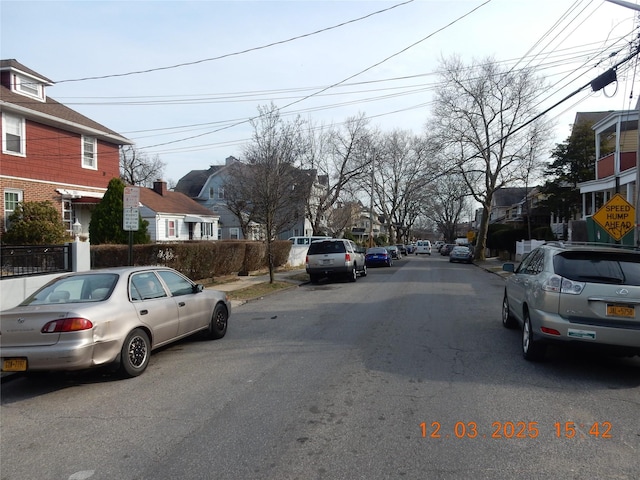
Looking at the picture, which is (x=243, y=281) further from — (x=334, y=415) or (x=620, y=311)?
(x=620, y=311)

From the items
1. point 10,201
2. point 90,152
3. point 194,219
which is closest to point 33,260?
point 10,201

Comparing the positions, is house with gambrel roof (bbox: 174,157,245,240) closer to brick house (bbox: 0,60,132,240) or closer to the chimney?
the chimney

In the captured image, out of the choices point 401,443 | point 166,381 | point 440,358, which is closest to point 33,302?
point 166,381

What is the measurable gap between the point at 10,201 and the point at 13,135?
8.96 ft

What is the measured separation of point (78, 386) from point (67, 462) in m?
2.37

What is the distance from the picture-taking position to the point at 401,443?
14.2ft

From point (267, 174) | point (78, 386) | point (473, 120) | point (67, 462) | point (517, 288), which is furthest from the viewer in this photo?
point (473, 120)

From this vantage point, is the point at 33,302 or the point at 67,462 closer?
the point at 67,462

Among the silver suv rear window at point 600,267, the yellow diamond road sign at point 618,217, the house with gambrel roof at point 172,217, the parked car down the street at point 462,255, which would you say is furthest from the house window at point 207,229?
the silver suv rear window at point 600,267

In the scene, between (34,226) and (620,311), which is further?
(34,226)

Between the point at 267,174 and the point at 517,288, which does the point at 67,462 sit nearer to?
the point at 517,288

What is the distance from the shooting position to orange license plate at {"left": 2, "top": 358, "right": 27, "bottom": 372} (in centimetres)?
579

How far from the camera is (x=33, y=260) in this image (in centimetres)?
1110

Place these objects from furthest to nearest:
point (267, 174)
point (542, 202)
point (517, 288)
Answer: point (542, 202) < point (267, 174) < point (517, 288)
